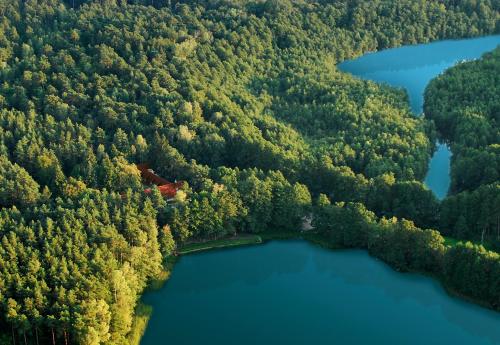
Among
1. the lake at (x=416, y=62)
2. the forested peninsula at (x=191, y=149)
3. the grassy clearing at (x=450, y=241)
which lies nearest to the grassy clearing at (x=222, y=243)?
the forested peninsula at (x=191, y=149)

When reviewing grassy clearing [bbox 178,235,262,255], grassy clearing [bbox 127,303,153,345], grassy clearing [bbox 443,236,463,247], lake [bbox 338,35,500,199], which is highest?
lake [bbox 338,35,500,199]

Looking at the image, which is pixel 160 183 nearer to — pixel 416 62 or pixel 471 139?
pixel 471 139

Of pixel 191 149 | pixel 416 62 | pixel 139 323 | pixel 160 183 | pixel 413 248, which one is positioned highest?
pixel 416 62

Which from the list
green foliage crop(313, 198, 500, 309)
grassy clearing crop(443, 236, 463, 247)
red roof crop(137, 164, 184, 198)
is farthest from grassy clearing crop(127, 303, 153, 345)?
grassy clearing crop(443, 236, 463, 247)

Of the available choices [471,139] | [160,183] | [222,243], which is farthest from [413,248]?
[160,183]

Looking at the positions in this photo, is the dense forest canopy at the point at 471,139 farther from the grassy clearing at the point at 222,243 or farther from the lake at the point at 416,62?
the grassy clearing at the point at 222,243

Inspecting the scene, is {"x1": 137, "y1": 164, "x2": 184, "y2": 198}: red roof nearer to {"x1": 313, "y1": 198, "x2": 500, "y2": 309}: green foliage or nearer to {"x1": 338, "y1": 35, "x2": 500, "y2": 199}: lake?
{"x1": 313, "y1": 198, "x2": 500, "y2": 309}: green foliage
